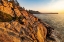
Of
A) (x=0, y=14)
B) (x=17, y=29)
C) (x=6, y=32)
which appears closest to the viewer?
(x=6, y=32)

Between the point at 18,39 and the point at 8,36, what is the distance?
5.19ft

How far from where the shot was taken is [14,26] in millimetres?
22672

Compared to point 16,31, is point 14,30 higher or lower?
higher

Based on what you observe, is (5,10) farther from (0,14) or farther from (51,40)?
(51,40)

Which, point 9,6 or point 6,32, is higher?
point 9,6

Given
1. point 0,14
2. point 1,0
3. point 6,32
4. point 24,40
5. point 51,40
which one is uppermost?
point 1,0

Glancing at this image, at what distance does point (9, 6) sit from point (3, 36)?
1584 centimetres

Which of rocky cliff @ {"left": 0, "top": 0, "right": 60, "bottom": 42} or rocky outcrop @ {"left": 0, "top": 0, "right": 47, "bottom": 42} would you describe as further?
rocky cliff @ {"left": 0, "top": 0, "right": 60, "bottom": 42}

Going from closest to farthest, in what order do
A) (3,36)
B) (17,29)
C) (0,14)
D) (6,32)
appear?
(3,36) → (6,32) → (17,29) → (0,14)

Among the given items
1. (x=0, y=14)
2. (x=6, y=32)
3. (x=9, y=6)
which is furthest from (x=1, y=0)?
(x=6, y=32)

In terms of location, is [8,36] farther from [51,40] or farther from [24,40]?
[51,40]

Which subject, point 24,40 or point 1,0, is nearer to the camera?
→ point 24,40

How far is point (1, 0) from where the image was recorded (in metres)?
30.9

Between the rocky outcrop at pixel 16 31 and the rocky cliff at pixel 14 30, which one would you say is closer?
the rocky outcrop at pixel 16 31
